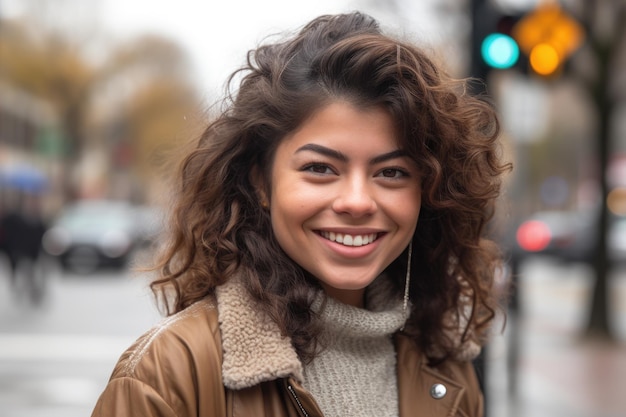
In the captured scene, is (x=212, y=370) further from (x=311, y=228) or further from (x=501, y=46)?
(x=501, y=46)

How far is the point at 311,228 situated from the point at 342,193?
0.11 m

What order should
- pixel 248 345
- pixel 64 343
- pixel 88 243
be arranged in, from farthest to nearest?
1. pixel 88 243
2. pixel 64 343
3. pixel 248 345

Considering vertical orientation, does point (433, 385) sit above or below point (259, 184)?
below

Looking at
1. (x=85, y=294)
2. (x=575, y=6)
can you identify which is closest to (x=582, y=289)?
(x=575, y=6)

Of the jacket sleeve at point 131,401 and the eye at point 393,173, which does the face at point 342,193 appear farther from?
the jacket sleeve at point 131,401

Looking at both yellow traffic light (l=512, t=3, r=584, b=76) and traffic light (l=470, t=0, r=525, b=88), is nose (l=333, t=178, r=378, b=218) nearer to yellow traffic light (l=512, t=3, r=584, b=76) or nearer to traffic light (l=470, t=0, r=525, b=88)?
traffic light (l=470, t=0, r=525, b=88)

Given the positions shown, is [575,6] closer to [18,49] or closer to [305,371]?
[305,371]

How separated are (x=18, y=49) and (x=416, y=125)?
4060 cm

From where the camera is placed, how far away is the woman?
1.93 meters

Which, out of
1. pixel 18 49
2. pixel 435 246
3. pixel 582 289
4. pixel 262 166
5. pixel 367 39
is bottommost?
pixel 582 289

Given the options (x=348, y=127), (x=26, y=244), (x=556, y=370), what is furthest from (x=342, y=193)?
(x=26, y=244)

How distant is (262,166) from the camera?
7.21 feet

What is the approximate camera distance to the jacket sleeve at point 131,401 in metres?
1.80

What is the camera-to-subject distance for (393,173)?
210 centimetres
